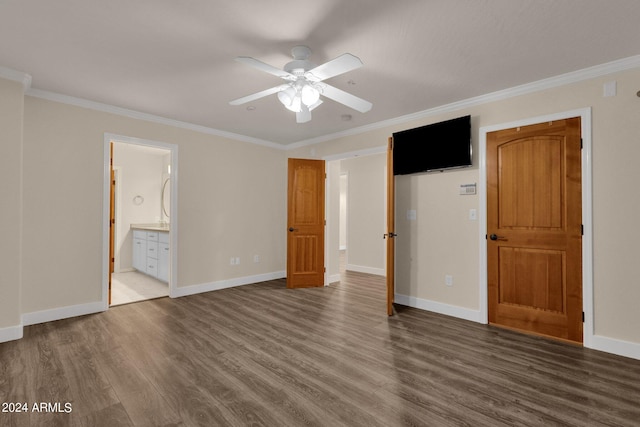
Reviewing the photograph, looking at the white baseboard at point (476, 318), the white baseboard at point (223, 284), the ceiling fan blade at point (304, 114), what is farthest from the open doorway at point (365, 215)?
the ceiling fan blade at point (304, 114)

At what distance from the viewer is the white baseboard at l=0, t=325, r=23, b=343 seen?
9.51ft

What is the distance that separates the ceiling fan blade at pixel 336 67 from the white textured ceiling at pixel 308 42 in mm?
275

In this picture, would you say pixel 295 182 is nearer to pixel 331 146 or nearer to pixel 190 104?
pixel 331 146

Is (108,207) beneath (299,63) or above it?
beneath

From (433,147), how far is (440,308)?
201 centimetres

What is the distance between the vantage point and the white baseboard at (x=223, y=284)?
14.9 ft

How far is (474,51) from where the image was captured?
2518 mm

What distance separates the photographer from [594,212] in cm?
281

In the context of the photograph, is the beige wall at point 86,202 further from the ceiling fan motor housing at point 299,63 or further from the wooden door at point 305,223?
the ceiling fan motor housing at point 299,63

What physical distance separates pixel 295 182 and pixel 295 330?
2611 mm

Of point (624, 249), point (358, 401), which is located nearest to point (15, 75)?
point (358, 401)

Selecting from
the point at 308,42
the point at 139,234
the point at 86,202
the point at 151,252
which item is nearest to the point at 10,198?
the point at 86,202

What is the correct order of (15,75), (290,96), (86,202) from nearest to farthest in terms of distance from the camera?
1. (290,96)
2. (15,75)
3. (86,202)

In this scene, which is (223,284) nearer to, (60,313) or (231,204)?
(231,204)
